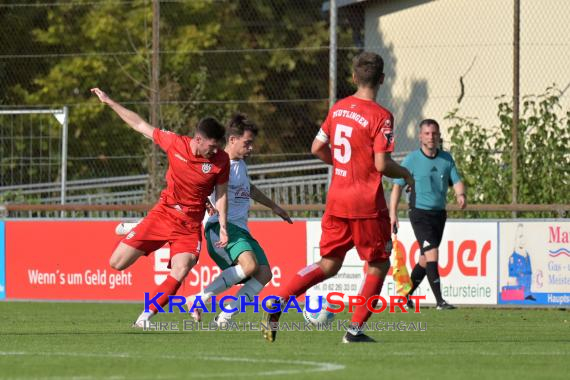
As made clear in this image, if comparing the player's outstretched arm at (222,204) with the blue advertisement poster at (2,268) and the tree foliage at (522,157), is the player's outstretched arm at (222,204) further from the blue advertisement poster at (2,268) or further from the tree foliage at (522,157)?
the blue advertisement poster at (2,268)

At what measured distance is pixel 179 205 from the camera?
1141 cm

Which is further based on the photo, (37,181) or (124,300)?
(37,181)

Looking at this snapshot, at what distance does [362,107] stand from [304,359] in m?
2.01

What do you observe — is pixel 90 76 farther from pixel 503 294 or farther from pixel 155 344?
pixel 155 344

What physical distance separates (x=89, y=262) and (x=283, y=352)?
8978mm

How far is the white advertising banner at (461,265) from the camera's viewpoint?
16750 mm

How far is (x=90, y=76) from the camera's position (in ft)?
92.3

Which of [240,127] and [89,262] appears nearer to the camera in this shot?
[240,127]

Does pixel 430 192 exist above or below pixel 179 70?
below

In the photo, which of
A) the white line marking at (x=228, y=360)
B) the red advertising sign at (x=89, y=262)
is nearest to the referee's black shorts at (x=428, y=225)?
the red advertising sign at (x=89, y=262)

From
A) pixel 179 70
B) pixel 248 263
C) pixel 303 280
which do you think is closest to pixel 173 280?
pixel 248 263

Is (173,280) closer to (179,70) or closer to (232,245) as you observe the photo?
(232,245)

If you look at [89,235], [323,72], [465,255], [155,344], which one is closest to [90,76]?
[323,72]

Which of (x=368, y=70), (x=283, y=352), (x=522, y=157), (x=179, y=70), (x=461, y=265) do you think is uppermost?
(x=179, y=70)
